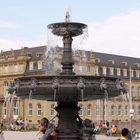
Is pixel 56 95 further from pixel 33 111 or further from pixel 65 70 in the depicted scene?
pixel 33 111

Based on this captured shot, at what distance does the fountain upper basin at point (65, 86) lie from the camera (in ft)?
59.9

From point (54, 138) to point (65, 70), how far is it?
8.60 ft

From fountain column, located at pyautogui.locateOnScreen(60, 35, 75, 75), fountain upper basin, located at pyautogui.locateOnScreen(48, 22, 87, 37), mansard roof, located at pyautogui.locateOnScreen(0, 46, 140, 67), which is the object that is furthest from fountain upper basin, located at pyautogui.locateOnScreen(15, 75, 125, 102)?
mansard roof, located at pyautogui.locateOnScreen(0, 46, 140, 67)

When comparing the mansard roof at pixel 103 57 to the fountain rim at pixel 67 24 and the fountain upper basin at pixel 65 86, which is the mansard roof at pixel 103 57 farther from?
the fountain upper basin at pixel 65 86

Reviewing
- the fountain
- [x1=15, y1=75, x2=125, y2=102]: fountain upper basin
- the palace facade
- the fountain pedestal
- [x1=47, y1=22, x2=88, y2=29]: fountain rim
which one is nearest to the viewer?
[x1=15, y1=75, x2=125, y2=102]: fountain upper basin

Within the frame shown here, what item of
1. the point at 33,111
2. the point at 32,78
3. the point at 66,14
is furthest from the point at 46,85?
the point at 33,111

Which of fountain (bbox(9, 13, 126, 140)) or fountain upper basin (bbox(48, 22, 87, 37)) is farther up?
fountain upper basin (bbox(48, 22, 87, 37))

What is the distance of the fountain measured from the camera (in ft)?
60.3

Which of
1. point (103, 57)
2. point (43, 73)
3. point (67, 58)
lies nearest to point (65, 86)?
point (67, 58)

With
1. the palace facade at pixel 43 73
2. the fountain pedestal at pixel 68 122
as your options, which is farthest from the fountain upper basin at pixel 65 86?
the palace facade at pixel 43 73

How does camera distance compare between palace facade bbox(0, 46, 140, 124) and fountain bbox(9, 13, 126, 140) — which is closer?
fountain bbox(9, 13, 126, 140)

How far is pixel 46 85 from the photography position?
60.5ft

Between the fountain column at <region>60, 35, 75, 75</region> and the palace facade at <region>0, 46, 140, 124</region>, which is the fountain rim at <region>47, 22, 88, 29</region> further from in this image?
the palace facade at <region>0, 46, 140, 124</region>

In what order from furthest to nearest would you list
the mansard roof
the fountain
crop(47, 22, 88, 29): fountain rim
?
the mansard roof → crop(47, 22, 88, 29): fountain rim → the fountain
